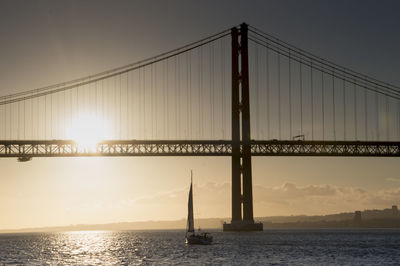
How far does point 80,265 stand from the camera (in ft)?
249

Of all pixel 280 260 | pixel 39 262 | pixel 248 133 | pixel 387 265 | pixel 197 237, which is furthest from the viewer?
pixel 248 133

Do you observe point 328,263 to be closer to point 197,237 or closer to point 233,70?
point 197,237

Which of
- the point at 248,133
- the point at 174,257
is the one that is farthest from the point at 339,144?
the point at 174,257

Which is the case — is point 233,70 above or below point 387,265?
above

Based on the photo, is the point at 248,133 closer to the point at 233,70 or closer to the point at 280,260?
the point at 233,70

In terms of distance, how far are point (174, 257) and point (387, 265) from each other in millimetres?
22921

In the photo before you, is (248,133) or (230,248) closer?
(230,248)

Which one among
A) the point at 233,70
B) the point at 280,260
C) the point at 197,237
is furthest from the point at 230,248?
the point at 233,70

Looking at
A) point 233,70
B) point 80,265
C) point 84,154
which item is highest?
point 233,70

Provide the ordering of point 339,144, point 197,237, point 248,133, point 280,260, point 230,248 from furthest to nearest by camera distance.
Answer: point 339,144 → point 248,133 → point 197,237 → point 230,248 → point 280,260

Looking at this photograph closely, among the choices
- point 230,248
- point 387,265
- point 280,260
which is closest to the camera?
point 387,265

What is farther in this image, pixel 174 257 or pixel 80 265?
pixel 174 257

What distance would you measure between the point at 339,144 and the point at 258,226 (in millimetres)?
19231

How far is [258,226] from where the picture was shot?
386ft
